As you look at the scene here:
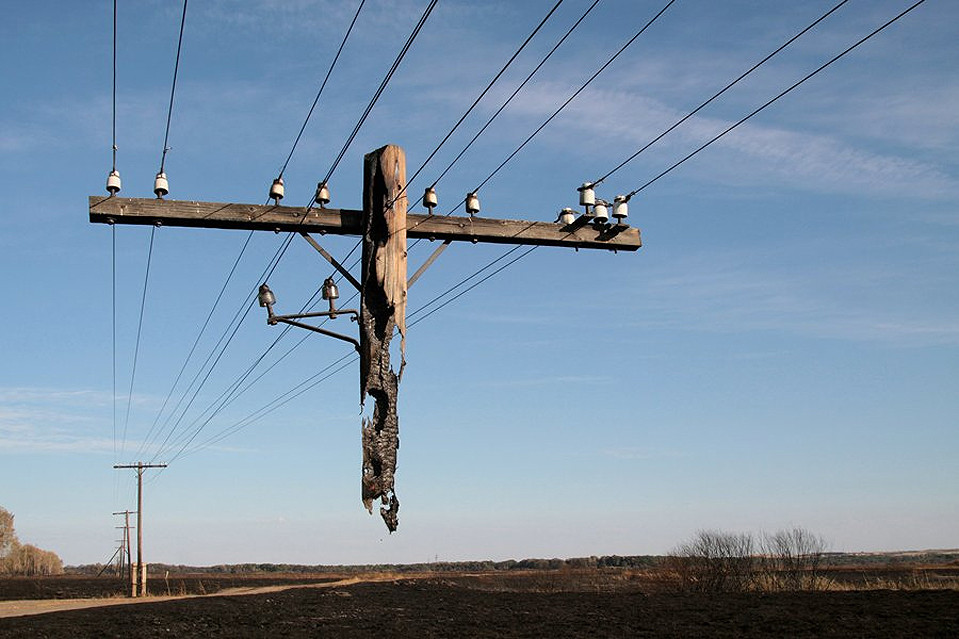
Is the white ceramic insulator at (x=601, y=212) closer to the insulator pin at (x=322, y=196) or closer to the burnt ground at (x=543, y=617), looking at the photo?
the insulator pin at (x=322, y=196)

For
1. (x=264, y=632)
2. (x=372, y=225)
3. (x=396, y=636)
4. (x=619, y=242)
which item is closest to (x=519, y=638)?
(x=396, y=636)

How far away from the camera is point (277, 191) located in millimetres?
11992

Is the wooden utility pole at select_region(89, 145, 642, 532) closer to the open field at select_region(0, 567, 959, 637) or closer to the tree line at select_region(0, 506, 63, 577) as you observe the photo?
the open field at select_region(0, 567, 959, 637)

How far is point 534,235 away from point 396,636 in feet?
54.4

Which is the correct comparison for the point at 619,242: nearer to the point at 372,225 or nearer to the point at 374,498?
the point at 372,225

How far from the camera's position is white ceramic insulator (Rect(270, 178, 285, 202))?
471 inches

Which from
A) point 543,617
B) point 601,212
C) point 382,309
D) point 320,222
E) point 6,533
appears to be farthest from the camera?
point 6,533

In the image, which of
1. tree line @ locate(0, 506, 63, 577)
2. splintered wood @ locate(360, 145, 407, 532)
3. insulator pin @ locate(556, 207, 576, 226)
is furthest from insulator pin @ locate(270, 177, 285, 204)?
tree line @ locate(0, 506, 63, 577)

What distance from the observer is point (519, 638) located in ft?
82.0

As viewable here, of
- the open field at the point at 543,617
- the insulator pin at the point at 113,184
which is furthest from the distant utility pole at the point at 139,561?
the insulator pin at the point at 113,184

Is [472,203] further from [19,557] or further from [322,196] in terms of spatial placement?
[19,557]

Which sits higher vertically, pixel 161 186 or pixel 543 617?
pixel 161 186

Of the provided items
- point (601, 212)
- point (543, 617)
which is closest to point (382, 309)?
point (601, 212)

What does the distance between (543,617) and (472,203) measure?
22711 mm
